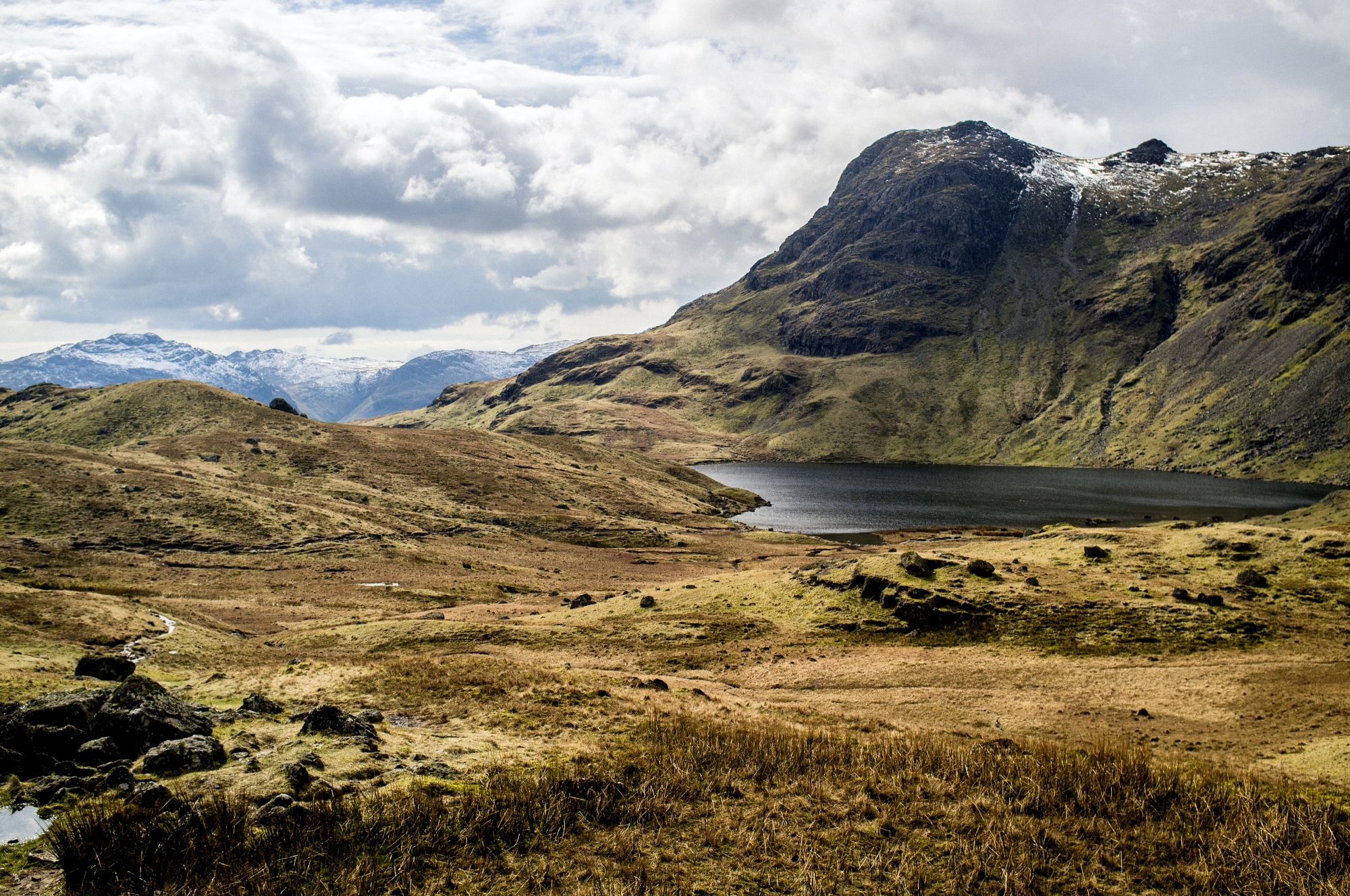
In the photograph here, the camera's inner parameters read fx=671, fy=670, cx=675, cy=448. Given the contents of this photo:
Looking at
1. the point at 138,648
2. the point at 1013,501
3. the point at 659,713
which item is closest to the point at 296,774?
the point at 659,713

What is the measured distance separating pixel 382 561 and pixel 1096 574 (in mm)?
64373

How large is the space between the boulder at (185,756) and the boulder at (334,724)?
88.7 inches

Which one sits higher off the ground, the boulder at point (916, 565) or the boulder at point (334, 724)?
the boulder at point (334, 724)

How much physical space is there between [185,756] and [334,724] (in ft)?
11.3

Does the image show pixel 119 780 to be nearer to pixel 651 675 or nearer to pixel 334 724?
pixel 334 724

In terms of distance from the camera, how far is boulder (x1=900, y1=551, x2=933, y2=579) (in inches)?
1666

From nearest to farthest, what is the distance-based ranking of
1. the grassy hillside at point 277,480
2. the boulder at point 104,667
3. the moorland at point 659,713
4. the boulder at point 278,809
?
the moorland at point 659,713
the boulder at point 278,809
the boulder at point 104,667
the grassy hillside at point 277,480

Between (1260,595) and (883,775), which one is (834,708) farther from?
(1260,595)

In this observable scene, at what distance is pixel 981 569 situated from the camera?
42.3 m

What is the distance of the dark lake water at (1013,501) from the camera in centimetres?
12469

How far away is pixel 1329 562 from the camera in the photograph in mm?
40656

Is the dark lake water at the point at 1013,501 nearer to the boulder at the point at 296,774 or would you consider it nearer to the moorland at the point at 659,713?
the moorland at the point at 659,713

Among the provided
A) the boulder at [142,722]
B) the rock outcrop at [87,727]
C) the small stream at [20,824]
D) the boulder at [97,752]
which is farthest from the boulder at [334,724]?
the small stream at [20,824]

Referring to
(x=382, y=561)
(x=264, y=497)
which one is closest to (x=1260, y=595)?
(x=382, y=561)
